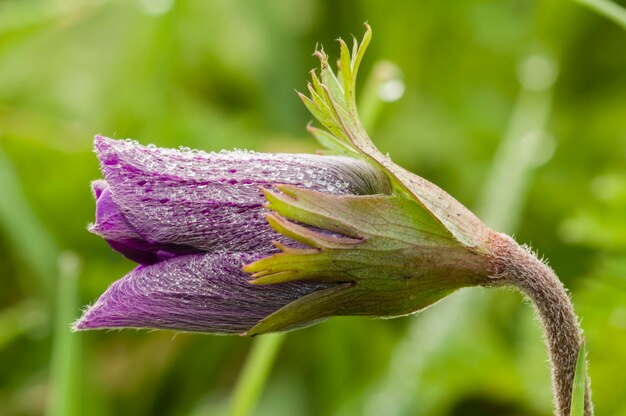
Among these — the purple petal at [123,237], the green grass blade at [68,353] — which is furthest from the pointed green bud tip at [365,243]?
the green grass blade at [68,353]

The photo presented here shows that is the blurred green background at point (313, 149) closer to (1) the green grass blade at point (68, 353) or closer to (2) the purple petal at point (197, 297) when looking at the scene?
(1) the green grass blade at point (68, 353)

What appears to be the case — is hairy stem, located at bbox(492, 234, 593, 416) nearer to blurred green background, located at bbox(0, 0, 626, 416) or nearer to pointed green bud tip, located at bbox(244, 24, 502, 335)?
A: pointed green bud tip, located at bbox(244, 24, 502, 335)

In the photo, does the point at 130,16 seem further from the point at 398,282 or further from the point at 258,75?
the point at 398,282

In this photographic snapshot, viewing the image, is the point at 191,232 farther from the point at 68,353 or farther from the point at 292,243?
the point at 68,353

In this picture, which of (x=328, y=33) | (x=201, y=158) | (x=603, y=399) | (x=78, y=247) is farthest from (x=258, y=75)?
(x=201, y=158)

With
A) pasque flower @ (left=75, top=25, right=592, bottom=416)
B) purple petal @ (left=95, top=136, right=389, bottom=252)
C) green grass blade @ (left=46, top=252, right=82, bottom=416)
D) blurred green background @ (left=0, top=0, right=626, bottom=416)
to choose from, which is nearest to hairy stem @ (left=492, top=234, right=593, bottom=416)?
pasque flower @ (left=75, top=25, right=592, bottom=416)

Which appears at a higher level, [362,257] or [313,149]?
[313,149]

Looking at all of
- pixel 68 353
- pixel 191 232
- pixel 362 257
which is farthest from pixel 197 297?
pixel 68 353
